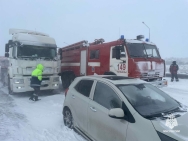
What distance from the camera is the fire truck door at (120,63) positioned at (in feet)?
24.6

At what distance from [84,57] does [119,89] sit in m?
6.81

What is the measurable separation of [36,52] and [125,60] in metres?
4.60

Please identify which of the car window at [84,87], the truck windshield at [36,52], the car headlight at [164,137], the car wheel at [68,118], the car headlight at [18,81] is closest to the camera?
the car headlight at [164,137]

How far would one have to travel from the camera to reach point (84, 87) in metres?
4.32

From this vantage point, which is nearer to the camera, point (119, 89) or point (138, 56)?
point (119, 89)

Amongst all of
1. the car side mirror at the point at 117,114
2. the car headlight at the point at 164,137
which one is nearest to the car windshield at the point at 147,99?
the car side mirror at the point at 117,114

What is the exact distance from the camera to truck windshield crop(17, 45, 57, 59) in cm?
878

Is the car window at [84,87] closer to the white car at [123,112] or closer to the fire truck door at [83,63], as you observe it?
the white car at [123,112]

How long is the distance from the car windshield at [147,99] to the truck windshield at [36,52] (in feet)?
21.9

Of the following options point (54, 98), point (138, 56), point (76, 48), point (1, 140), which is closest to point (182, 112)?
point (1, 140)

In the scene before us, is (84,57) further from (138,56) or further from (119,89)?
(119,89)

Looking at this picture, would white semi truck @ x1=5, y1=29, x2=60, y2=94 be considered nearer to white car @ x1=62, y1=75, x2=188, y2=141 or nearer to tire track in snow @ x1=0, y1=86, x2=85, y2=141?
tire track in snow @ x1=0, y1=86, x2=85, y2=141

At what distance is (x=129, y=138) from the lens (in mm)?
2803

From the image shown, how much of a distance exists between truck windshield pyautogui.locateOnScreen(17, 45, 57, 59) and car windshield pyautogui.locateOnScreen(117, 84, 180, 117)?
21.9 ft
